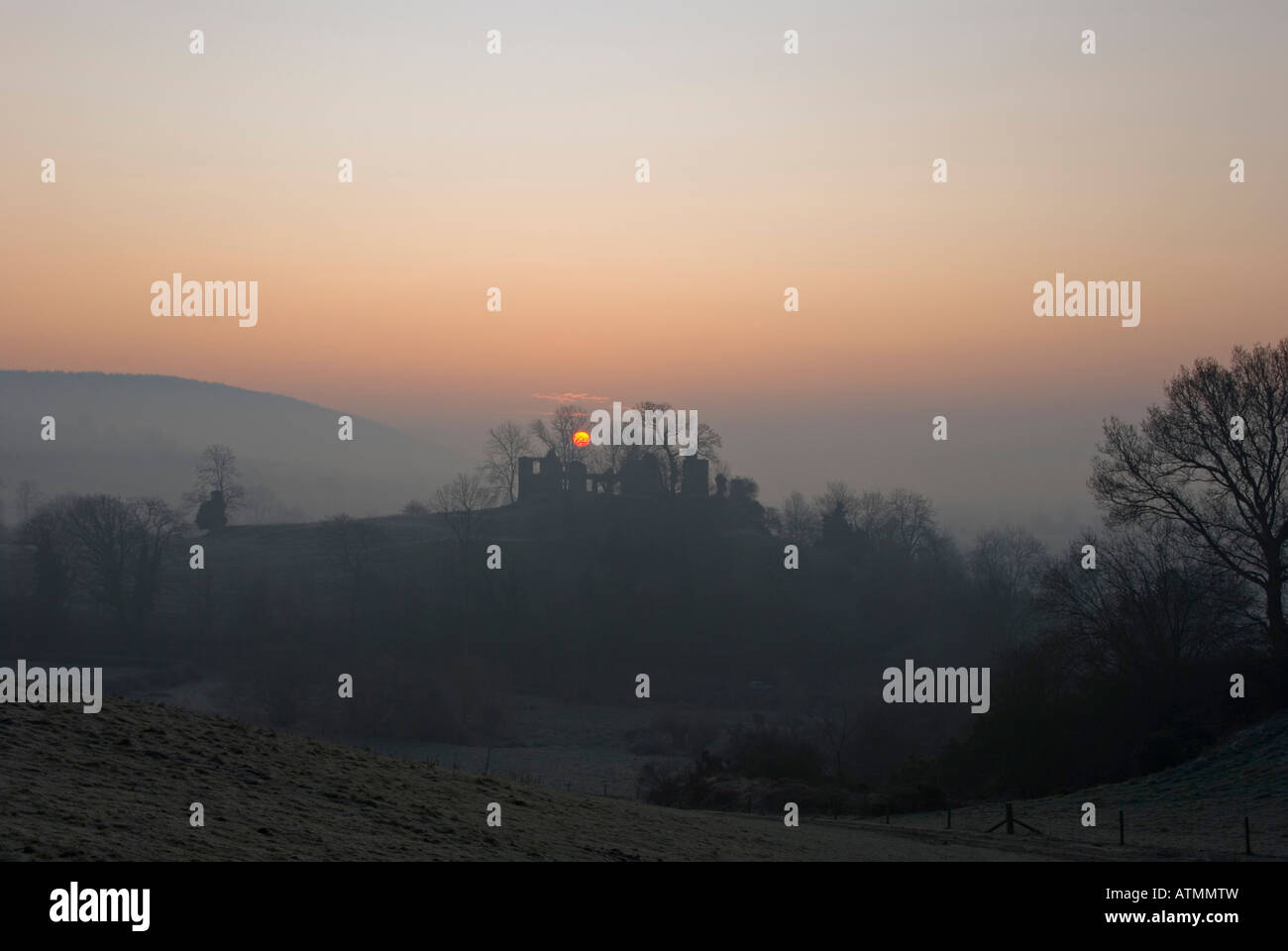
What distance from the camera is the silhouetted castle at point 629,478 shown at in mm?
129000

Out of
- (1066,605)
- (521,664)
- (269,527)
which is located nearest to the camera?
(1066,605)

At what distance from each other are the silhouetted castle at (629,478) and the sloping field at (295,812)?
10040 centimetres

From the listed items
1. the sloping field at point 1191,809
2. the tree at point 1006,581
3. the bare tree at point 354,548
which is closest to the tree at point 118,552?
the bare tree at point 354,548

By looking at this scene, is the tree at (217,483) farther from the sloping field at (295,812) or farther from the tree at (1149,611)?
the sloping field at (295,812)

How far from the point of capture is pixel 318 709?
3174 inches

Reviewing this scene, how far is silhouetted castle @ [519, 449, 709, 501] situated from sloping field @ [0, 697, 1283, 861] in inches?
3953

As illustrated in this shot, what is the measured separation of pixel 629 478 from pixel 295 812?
366 feet

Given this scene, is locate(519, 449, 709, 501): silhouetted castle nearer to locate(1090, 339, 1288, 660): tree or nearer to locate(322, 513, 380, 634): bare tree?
locate(322, 513, 380, 634): bare tree

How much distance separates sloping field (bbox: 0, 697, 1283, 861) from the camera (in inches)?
604

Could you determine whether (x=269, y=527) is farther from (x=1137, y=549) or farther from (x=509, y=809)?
(x=509, y=809)

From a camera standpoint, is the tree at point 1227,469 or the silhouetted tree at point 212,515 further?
the silhouetted tree at point 212,515

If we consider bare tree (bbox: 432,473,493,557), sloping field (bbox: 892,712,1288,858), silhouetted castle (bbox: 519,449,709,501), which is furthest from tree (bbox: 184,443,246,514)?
sloping field (bbox: 892,712,1288,858)

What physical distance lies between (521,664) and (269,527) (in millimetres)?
49486
